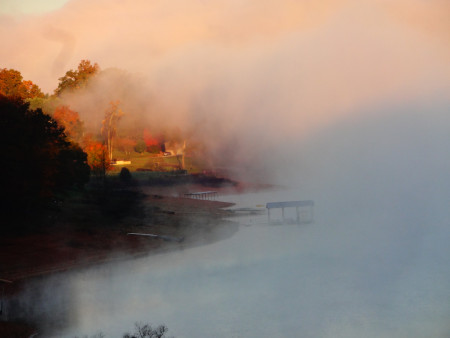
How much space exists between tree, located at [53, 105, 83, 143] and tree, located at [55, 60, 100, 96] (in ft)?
39.0

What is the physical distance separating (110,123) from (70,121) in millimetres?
6993

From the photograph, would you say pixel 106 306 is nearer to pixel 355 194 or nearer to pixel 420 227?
pixel 420 227

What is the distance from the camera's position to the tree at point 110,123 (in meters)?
46.3

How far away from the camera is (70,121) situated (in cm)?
4278

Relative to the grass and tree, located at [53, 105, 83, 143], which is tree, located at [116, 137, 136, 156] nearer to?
the grass

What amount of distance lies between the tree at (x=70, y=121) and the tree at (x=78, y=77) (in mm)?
11895

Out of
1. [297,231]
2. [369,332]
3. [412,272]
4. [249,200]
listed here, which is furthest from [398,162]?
[369,332]

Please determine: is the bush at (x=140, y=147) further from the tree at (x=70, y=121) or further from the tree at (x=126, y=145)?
the tree at (x=70, y=121)

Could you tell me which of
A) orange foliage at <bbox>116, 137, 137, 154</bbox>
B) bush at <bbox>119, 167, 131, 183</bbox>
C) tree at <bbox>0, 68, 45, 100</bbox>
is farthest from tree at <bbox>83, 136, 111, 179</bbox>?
tree at <bbox>0, 68, 45, 100</bbox>

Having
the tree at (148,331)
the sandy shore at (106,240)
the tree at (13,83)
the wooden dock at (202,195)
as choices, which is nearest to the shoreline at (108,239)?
the sandy shore at (106,240)

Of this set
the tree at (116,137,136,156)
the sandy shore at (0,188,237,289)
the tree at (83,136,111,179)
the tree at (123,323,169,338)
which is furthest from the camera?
the tree at (116,137,136,156)

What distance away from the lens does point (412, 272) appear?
23016mm

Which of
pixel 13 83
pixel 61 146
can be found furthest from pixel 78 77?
pixel 61 146

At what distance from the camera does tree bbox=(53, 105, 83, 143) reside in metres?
41.9
